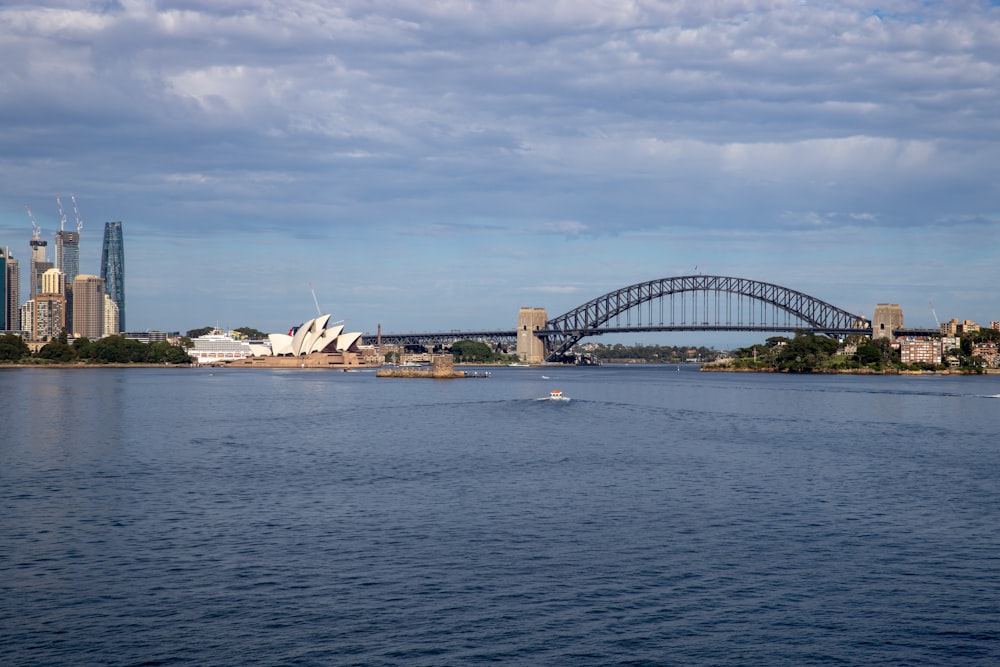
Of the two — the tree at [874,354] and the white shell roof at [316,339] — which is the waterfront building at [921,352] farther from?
the white shell roof at [316,339]

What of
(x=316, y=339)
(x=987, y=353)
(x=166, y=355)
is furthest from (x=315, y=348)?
(x=987, y=353)

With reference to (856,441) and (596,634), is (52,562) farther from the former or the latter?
(856,441)

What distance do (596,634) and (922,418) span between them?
44.7 metres

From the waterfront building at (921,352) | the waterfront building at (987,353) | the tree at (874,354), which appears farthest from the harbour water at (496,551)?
the waterfront building at (987,353)

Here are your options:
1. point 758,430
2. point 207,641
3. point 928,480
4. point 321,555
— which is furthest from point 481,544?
point 758,430

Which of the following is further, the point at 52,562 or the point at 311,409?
the point at 311,409

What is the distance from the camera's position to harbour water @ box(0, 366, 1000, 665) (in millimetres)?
13820

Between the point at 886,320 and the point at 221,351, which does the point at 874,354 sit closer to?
the point at 886,320

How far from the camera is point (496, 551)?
19.0 m

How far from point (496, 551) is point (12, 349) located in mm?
174506

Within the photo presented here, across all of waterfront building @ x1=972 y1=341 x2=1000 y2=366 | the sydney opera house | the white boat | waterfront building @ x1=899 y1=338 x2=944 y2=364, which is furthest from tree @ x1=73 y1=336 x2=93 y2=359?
waterfront building @ x1=972 y1=341 x2=1000 y2=366

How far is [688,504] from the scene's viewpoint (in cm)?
2439

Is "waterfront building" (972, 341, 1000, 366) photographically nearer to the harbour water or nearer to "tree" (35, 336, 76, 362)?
the harbour water

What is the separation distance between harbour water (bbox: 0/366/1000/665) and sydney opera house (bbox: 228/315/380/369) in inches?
5087
